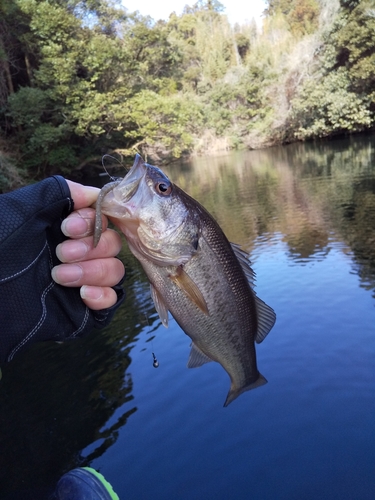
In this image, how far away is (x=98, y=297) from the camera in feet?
8.46

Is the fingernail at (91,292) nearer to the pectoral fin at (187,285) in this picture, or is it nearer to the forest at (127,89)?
the pectoral fin at (187,285)

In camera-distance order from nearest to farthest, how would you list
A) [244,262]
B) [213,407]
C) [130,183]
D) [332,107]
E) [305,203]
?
[130,183]
[244,262]
[213,407]
[305,203]
[332,107]

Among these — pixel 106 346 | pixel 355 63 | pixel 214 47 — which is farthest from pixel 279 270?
pixel 214 47

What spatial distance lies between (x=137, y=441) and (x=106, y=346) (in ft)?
10.9

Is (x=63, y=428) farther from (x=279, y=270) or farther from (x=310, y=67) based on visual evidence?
(x=310, y=67)

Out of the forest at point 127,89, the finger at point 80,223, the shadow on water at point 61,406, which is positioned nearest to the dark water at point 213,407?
the shadow on water at point 61,406

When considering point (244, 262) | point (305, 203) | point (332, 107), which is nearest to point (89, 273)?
point (244, 262)

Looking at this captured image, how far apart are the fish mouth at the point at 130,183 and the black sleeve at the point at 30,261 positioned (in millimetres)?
309

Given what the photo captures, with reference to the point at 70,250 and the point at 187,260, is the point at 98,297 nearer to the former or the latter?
the point at 70,250

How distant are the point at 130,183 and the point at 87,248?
0.46 meters

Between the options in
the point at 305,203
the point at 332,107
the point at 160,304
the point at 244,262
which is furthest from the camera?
the point at 332,107

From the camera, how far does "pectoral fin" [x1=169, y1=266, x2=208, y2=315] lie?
8.03ft

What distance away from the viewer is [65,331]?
2.62 m

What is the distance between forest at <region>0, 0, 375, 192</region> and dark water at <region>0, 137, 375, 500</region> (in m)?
13.5
